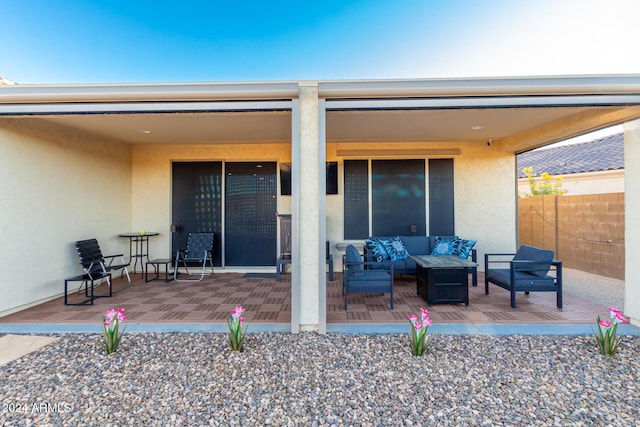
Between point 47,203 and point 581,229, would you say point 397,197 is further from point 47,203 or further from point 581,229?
point 47,203

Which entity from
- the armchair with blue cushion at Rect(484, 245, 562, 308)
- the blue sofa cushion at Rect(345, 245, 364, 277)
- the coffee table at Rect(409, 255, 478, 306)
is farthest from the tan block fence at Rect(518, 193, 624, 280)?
the blue sofa cushion at Rect(345, 245, 364, 277)

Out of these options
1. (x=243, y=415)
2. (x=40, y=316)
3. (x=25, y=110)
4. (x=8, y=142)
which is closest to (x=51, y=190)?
(x=8, y=142)

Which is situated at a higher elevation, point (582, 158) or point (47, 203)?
point (582, 158)

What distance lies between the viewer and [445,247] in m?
5.77

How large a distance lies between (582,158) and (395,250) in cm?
945

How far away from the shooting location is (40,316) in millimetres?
A: 3857

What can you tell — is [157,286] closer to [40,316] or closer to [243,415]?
[40,316]

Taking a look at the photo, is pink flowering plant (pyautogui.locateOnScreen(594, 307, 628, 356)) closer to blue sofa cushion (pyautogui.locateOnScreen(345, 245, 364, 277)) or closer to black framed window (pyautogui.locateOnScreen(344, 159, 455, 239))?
blue sofa cushion (pyautogui.locateOnScreen(345, 245, 364, 277))

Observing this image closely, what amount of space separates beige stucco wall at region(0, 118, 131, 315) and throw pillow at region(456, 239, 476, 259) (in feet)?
22.2

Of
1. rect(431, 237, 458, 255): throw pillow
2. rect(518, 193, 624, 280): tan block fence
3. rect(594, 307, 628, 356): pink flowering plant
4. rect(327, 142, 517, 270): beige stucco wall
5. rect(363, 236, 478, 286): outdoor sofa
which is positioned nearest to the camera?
rect(594, 307, 628, 356): pink flowering plant

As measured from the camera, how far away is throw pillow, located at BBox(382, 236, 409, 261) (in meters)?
5.67

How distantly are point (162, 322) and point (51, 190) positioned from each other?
9.57ft

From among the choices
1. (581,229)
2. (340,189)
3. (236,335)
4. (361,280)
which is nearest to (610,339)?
(361,280)

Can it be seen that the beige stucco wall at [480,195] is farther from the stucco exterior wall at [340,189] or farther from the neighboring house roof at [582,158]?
the neighboring house roof at [582,158]
